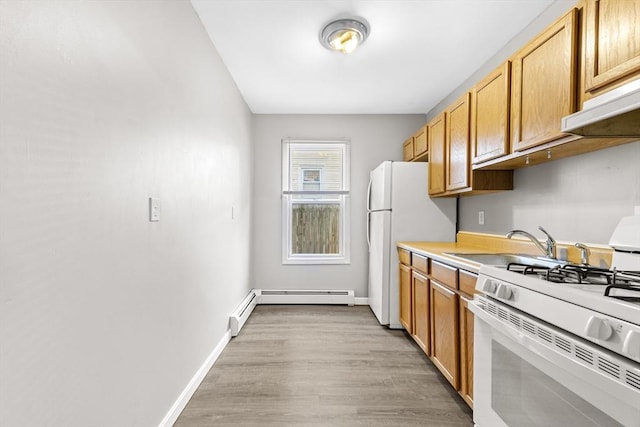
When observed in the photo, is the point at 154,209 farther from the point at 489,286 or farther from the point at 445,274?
the point at 445,274

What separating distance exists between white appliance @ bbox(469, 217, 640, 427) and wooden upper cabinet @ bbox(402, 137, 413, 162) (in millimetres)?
2430

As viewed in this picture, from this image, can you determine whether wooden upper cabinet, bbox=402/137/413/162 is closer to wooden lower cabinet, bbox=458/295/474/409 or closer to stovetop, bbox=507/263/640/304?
wooden lower cabinet, bbox=458/295/474/409

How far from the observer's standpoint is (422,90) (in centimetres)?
330

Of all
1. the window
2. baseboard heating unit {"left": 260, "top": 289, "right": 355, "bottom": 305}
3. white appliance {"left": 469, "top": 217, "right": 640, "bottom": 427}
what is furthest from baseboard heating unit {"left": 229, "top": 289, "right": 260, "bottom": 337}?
white appliance {"left": 469, "top": 217, "right": 640, "bottom": 427}

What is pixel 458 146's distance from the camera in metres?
2.53

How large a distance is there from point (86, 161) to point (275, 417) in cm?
162

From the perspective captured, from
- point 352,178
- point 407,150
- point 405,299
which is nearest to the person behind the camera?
point 405,299

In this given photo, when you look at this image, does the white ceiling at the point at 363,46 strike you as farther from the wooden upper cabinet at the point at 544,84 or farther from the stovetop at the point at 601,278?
the stovetop at the point at 601,278

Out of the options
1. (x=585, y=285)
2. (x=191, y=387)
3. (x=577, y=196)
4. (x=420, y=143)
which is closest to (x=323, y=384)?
(x=191, y=387)

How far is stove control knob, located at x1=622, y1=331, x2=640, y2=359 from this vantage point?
0.73 metres

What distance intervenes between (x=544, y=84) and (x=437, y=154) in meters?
1.31

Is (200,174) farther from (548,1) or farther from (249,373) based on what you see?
(548,1)

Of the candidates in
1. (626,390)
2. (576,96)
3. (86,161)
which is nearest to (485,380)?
(626,390)

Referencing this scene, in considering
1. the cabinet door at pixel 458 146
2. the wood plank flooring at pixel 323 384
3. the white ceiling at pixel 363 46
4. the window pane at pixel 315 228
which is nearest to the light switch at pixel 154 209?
the wood plank flooring at pixel 323 384
